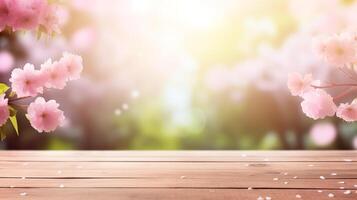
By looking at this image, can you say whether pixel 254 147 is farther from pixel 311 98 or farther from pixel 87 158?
pixel 311 98

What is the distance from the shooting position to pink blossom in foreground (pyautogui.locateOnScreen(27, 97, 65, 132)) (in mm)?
1528

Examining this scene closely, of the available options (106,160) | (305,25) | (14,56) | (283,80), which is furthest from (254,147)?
(14,56)

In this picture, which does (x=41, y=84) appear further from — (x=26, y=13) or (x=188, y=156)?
(x=188, y=156)

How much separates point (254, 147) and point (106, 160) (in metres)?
1.01

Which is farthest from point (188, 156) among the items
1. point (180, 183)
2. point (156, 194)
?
point (156, 194)

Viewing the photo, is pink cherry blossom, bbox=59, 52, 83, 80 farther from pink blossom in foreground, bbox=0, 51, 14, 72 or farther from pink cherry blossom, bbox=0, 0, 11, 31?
pink blossom in foreground, bbox=0, 51, 14, 72

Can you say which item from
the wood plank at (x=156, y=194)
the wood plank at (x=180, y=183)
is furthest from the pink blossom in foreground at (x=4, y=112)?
the wood plank at (x=180, y=183)

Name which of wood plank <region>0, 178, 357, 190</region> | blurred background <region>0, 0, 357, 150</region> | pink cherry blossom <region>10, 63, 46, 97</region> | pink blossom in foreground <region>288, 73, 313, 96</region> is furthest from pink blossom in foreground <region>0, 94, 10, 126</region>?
blurred background <region>0, 0, 357, 150</region>

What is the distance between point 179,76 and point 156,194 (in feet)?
4.54

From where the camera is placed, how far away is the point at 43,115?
5.10 feet

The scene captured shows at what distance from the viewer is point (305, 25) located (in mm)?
2955

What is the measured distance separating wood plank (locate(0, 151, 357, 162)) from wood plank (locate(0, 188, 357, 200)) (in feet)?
1.65

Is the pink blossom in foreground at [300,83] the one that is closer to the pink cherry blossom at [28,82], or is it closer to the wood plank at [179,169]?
the wood plank at [179,169]

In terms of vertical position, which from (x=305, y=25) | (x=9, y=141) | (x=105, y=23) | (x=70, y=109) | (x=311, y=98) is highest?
(x=305, y=25)
